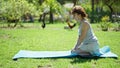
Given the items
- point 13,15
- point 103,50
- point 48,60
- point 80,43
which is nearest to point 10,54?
point 48,60

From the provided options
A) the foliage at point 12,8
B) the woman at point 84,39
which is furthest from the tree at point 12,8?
the woman at point 84,39

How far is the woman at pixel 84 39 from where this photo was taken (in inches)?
319

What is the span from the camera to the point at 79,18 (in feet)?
27.1

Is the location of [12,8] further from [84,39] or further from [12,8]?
[84,39]

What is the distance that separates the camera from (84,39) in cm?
823

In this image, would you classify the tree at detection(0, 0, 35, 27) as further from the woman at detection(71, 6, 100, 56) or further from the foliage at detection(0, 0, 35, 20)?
the woman at detection(71, 6, 100, 56)

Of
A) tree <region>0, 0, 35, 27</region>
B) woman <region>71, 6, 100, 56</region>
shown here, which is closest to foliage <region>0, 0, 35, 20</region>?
tree <region>0, 0, 35, 27</region>

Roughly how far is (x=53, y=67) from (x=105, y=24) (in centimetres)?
1500

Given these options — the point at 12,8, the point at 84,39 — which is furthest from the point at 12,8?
the point at 84,39

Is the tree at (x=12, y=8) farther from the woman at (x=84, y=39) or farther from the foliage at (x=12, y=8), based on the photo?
the woman at (x=84, y=39)

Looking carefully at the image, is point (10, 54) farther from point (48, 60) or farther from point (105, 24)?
point (105, 24)

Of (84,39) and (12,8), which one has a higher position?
(84,39)

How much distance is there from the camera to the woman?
8.09 m

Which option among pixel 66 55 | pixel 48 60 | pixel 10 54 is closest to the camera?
pixel 48 60
